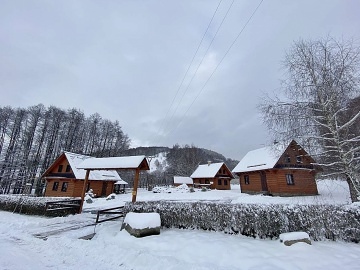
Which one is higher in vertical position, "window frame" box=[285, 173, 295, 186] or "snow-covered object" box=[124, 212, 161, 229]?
"window frame" box=[285, 173, 295, 186]

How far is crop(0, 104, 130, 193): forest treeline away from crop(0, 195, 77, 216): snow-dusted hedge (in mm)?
9367

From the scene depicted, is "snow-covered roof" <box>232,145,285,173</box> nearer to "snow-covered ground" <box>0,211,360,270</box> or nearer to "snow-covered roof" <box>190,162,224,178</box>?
"snow-covered roof" <box>190,162,224,178</box>

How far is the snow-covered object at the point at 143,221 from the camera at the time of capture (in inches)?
327

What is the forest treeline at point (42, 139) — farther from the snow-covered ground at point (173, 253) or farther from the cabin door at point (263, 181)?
the cabin door at point (263, 181)

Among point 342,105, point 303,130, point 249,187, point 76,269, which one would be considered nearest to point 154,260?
point 76,269

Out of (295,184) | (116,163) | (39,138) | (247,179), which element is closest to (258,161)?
(247,179)

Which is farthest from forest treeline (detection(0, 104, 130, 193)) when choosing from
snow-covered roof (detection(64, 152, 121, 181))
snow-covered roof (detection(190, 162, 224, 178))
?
snow-covered roof (detection(190, 162, 224, 178))

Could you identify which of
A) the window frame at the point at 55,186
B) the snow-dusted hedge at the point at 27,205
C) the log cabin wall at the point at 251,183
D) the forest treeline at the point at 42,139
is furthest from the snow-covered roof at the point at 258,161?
the forest treeline at the point at 42,139

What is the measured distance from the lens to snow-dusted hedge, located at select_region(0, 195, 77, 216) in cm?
1516

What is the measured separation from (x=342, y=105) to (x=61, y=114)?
147 ft

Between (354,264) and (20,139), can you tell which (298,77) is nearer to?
(354,264)

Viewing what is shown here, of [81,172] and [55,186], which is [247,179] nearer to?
[81,172]

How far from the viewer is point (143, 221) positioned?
8.43 metres

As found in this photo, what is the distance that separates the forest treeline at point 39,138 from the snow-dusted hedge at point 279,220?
27.7 m
